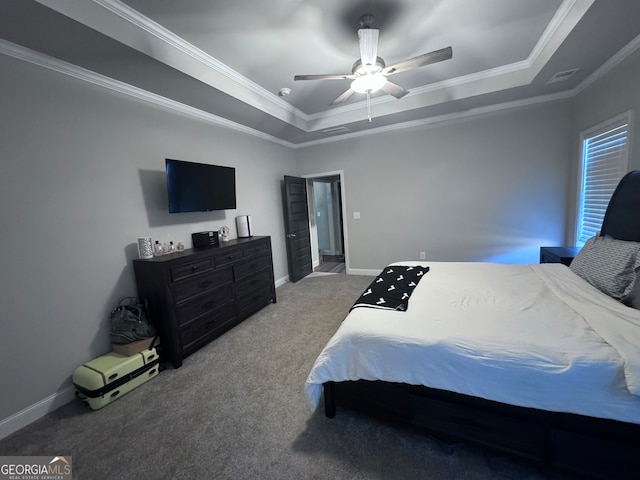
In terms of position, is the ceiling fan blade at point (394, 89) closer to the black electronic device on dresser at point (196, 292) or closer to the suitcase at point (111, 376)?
the black electronic device on dresser at point (196, 292)

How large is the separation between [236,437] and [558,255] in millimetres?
3483

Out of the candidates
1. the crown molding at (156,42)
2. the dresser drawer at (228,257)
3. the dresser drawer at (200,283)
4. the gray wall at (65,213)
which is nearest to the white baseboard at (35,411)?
the gray wall at (65,213)

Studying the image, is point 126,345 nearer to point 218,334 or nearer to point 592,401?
point 218,334

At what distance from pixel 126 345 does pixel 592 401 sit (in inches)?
119

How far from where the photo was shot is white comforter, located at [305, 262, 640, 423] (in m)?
1.06

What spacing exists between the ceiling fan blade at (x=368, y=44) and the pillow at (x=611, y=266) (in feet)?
7.48

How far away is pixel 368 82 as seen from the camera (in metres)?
2.14

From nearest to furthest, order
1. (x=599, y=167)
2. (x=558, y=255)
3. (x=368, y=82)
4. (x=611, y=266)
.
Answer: (x=611, y=266) → (x=368, y=82) → (x=558, y=255) → (x=599, y=167)

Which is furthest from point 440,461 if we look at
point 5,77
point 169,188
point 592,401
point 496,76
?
point 496,76

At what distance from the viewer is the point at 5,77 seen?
1733 millimetres

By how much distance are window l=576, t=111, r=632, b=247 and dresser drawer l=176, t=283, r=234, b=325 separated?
426 cm

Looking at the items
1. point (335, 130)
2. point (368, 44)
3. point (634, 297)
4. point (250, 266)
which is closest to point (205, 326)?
point (250, 266)

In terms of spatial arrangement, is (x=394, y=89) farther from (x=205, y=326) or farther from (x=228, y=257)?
(x=205, y=326)

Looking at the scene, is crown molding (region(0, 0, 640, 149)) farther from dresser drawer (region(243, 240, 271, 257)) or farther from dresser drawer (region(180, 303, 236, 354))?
dresser drawer (region(180, 303, 236, 354))
